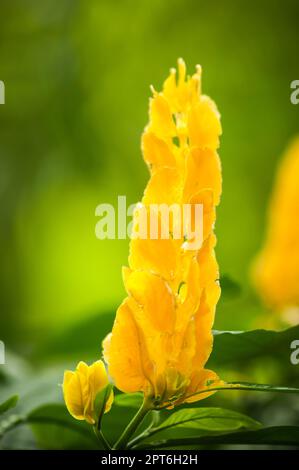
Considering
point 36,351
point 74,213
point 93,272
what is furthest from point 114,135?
point 36,351

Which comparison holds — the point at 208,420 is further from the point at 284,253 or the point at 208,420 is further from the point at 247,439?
the point at 284,253

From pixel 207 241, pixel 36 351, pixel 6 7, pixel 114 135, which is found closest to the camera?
pixel 207 241

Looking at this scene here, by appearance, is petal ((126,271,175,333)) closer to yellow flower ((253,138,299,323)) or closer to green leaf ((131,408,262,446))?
green leaf ((131,408,262,446))

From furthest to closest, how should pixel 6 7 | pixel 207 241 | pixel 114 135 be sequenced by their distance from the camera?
pixel 114 135
pixel 6 7
pixel 207 241

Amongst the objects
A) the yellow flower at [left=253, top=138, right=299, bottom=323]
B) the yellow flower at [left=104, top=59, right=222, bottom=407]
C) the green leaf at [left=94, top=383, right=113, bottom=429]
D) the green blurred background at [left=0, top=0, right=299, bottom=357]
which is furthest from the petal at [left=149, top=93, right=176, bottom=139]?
the green blurred background at [left=0, top=0, right=299, bottom=357]

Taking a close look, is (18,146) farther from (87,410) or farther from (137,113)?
(87,410)

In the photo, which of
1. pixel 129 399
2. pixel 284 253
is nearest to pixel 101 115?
pixel 284 253
